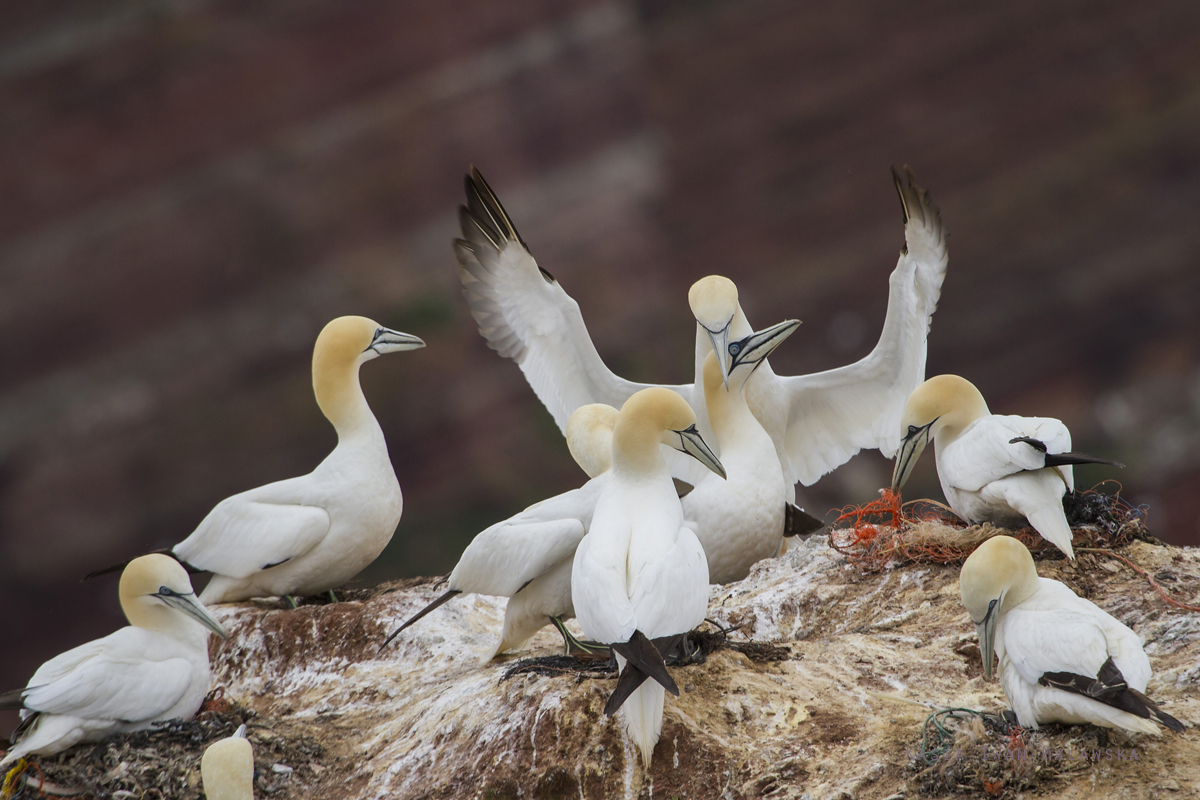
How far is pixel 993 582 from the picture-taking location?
146 inches

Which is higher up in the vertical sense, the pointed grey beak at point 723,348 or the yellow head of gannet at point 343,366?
the yellow head of gannet at point 343,366

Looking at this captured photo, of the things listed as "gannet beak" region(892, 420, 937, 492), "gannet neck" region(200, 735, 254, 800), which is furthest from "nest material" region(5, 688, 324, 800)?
"gannet beak" region(892, 420, 937, 492)

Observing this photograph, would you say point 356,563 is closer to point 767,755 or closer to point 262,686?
point 262,686

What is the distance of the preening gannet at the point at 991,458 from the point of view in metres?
4.82

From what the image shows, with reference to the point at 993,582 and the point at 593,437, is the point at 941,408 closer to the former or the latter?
the point at 593,437

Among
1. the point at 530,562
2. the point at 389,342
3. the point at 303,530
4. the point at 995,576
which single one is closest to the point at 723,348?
the point at 530,562

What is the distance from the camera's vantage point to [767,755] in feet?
12.4

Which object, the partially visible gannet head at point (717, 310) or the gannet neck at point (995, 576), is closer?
the gannet neck at point (995, 576)

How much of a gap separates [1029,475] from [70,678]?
387 centimetres

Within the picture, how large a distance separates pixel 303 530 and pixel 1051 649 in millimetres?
3564

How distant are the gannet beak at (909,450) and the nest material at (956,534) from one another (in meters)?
0.10

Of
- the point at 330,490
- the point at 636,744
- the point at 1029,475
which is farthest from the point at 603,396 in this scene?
the point at 636,744

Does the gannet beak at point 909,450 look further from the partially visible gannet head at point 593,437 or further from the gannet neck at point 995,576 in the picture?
the gannet neck at point 995,576

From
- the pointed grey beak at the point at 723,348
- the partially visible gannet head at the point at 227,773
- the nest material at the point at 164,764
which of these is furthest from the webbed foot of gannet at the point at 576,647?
the pointed grey beak at the point at 723,348
